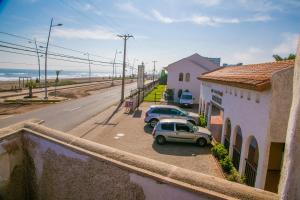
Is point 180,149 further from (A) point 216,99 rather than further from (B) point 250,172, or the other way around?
(B) point 250,172

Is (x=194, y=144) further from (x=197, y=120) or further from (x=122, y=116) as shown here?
(x=122, y=116)

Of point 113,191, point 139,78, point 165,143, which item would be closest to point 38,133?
point 113,191

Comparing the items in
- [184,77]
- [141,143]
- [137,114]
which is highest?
[184,77]

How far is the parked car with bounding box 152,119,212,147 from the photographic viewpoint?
16.0m

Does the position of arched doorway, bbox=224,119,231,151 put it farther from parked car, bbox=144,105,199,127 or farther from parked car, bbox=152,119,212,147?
parked car, bbox=144,105,199,127

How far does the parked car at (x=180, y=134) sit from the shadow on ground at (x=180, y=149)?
0.32 m

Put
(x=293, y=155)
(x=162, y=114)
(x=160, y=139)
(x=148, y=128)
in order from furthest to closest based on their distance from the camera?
1. (x=162, y=114)
2. (x=148, y=128)
3. (x=160, y=139)
4. (x=293, y=155)

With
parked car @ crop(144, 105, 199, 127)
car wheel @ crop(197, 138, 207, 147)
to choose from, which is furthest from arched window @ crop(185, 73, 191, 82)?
car wheel @ crop(197, 138, 207, 147)

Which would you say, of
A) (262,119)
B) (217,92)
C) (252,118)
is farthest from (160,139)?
(262,119)

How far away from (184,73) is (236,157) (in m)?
28.1

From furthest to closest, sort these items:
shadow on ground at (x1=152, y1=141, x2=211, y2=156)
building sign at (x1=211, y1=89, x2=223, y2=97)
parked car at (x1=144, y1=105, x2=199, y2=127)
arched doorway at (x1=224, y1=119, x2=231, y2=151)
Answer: parked car at (x1=144, y1=105, x2=199, y2=127) → building sign at (x1=211, y1=89, x2=223, y2=97) → shadow on ground at (x1=152, y1=141, x2=211, y2=156) → arched doorway at (x1=224, y1=119, x2=231, y2=151)

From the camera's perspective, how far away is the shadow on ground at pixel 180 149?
14758mm

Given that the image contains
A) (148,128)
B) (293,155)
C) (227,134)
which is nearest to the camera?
(293,155)

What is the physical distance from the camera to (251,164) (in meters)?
9.60
